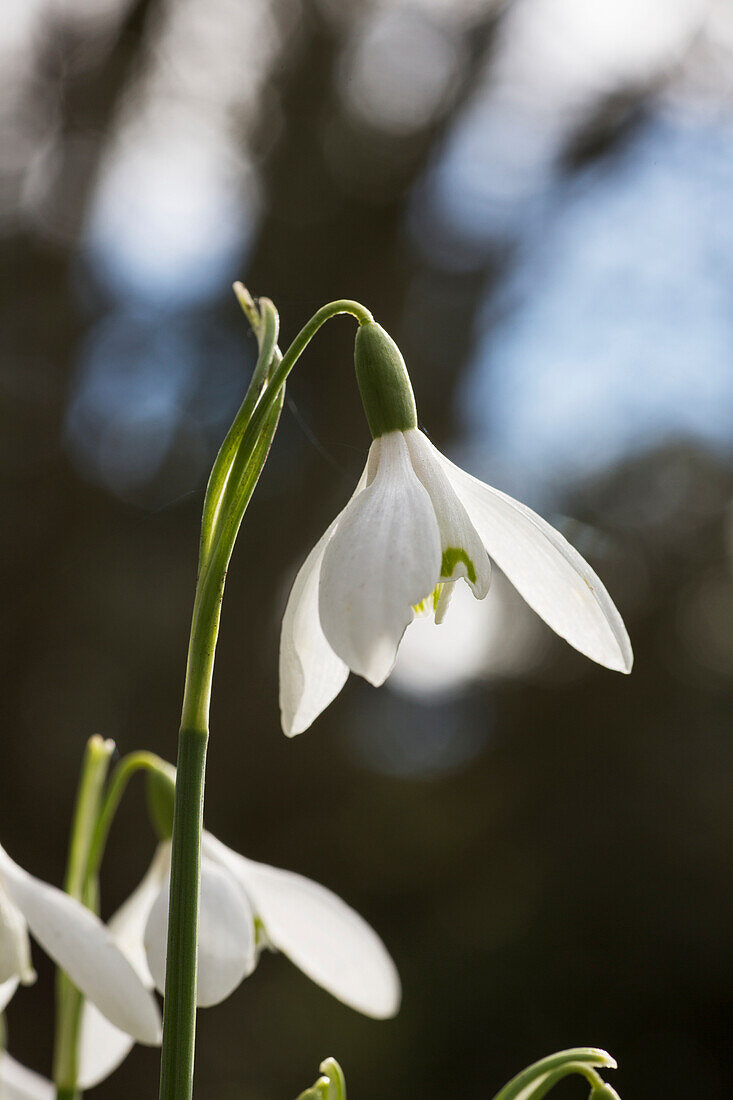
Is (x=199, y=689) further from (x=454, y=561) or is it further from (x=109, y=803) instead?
(x=109, y=803)

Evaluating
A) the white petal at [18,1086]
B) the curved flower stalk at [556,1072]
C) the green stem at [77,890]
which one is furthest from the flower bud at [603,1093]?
the white petal at [18,1086]

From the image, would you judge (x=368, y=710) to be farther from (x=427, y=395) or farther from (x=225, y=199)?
(x=225, y=199)

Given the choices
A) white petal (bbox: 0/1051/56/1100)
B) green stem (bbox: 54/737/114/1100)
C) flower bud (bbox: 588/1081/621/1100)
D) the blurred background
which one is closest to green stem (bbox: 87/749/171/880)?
green stem (bbox: 54/737/114/1100)

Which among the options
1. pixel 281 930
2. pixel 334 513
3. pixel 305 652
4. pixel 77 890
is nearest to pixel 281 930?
pixel 281 930

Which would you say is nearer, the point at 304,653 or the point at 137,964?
the point at 304,653

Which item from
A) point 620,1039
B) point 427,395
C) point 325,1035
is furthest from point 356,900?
point 427,395
